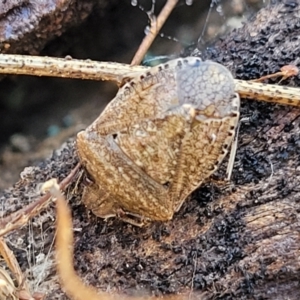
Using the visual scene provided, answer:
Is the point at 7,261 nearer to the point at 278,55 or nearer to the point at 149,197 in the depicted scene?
the point at 149,197

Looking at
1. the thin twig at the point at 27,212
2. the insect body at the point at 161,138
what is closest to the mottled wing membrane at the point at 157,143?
the insect body at the point at 161,138

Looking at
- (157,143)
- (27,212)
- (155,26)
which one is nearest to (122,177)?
(157,143)

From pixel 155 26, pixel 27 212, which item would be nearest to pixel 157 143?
pixel 27 212

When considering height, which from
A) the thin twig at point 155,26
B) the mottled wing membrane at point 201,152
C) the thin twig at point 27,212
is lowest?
the mottled wing membrane at point 201,152

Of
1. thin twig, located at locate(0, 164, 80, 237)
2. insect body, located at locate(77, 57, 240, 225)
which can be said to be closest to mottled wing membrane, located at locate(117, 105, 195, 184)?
insect body, located at locate(77, 57, 240, 225)

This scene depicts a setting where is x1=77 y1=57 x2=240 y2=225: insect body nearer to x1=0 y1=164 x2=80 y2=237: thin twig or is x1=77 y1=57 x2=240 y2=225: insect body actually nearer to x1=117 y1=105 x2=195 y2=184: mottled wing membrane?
x1=117 y1=105 x2=195 y2=184: mottled wing membrane

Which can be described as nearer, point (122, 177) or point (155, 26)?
point (122, 177)

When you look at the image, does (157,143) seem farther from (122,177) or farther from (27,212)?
(27,212)

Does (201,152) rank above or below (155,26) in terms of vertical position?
below

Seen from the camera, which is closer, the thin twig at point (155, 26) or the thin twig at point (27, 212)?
the thin twig at point (27, 212)

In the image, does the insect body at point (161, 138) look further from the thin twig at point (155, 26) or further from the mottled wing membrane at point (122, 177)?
the thin twig at point (155, 26)
